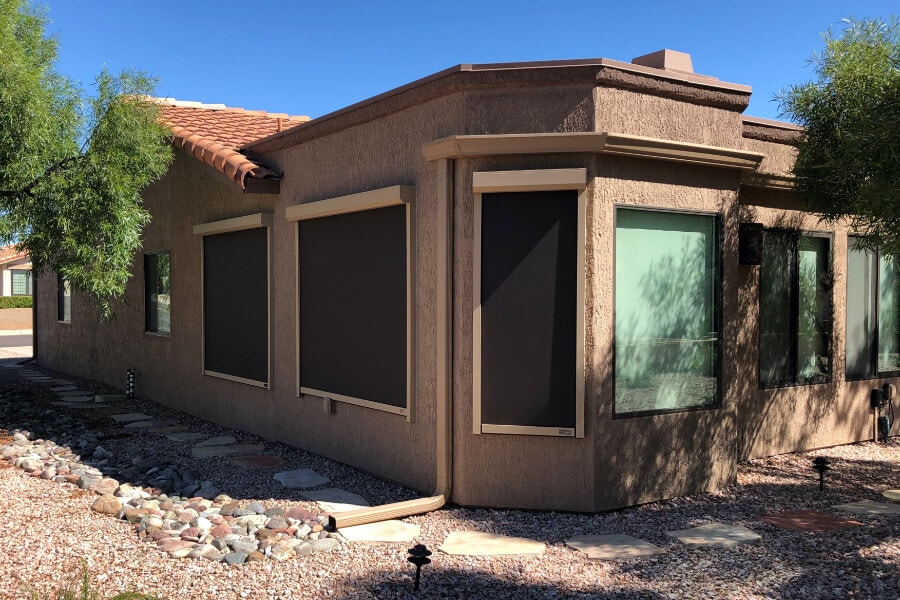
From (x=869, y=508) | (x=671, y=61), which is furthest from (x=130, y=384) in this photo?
(x=869, y=508)

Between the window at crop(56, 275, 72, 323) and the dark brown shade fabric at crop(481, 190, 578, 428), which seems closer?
the dark brown shade fabric at crop(481, 190, 578, 428)

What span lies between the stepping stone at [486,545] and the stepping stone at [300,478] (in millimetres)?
1855

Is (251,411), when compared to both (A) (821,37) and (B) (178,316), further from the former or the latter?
(A) (821,37)

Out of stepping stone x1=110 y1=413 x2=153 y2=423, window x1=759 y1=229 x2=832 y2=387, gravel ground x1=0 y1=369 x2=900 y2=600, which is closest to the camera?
→ gravel ground x1=0 y1=369 x2=900 y2=600

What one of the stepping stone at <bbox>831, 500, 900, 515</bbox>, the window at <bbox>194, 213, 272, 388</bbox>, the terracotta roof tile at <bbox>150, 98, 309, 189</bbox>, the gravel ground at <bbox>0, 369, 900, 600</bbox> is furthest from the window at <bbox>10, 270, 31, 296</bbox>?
the stepping stone at <bbox>831, 500, 900, 515</bbox>

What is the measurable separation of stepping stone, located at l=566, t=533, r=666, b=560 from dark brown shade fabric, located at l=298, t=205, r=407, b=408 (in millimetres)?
2007

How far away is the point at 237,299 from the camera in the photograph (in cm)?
924

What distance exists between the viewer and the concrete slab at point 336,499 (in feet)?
19.4

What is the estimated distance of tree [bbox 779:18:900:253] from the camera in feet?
17.0

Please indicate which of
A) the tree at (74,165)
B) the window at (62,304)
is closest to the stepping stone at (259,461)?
the tree at (74,165)

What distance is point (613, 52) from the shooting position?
5875 mm

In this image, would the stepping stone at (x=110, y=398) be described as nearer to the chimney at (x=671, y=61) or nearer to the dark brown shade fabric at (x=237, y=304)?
the dark brown shade fabric at (x=237, y=304)

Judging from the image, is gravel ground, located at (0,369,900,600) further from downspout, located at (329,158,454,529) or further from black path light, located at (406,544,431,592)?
downspout, located at (329,158,454,529)

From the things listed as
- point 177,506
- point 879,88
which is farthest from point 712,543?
point 177,506
